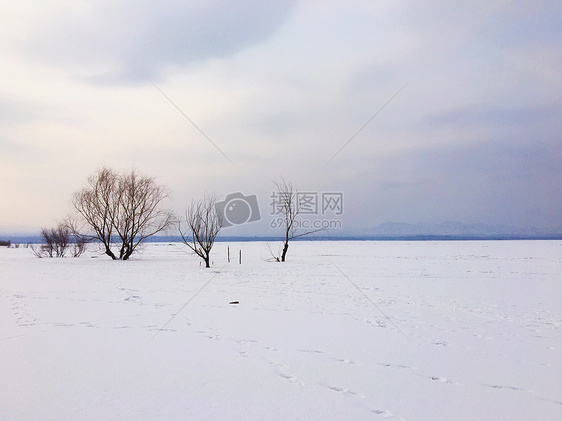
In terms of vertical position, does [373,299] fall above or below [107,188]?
below

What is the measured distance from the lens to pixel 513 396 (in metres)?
3.75

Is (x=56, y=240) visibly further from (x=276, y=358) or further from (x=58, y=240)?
(x=276, y=358)

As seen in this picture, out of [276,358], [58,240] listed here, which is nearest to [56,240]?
[58,240]

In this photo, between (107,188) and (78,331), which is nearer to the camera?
(78,331)

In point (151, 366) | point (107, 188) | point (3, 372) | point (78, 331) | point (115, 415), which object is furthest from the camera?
point (107, 188)

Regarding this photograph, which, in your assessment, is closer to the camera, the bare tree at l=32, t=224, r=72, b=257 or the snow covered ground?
the snow covered ground

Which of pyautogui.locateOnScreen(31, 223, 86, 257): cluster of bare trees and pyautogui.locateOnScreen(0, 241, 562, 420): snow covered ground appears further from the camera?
pyautogui.locateOnScreen(31, 223, 86, 257): cluster of bare trees

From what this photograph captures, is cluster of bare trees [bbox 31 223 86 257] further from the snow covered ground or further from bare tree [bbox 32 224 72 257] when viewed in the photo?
the snow covered ground

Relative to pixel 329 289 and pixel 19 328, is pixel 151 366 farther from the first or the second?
pixel 329 289

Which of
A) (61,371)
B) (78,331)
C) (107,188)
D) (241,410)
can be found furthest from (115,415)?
(107,188)

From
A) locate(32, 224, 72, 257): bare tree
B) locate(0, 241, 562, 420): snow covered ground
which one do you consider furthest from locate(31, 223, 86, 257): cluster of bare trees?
locate(0, 241, 562, 420): snow covered ground

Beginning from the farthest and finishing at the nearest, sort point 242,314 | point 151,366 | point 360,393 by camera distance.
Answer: point 242,314, point 151,366, point 360,393

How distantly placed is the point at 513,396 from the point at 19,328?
23.7 feet

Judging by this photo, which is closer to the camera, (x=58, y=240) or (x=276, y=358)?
(x=276, y=358)
